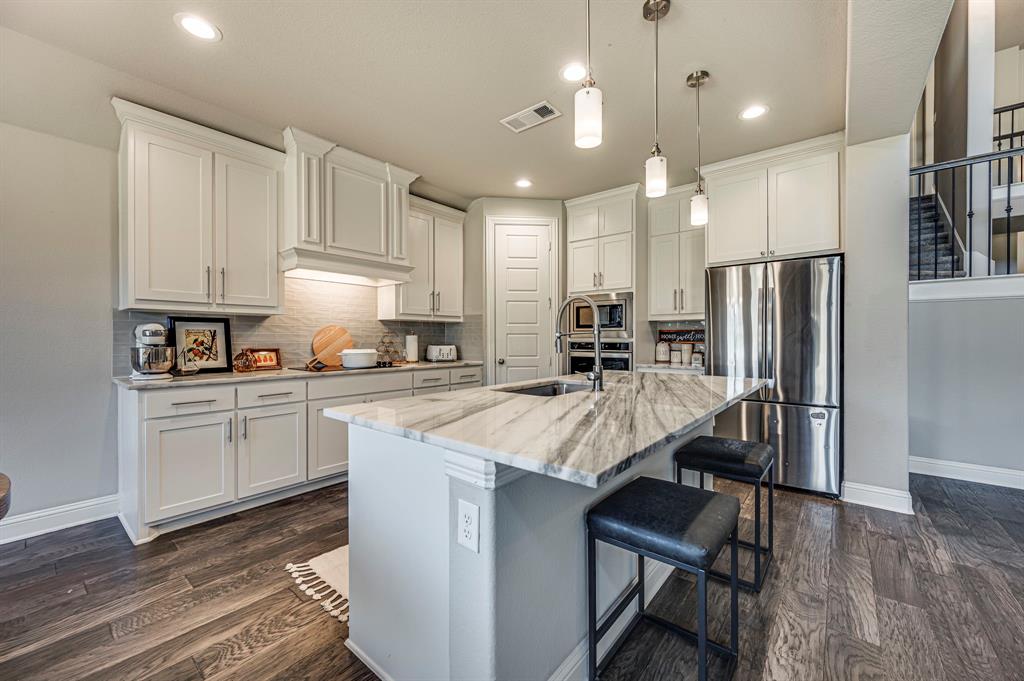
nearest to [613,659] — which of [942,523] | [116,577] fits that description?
[116,577]

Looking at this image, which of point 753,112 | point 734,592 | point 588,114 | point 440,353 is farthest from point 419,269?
point 734,592

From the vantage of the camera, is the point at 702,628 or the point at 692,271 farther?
the point at 692,271

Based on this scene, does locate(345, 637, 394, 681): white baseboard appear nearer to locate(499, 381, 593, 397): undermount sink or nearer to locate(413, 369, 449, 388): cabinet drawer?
locate(499, 381, 593, 397): undermount sink

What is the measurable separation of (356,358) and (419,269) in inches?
47.1

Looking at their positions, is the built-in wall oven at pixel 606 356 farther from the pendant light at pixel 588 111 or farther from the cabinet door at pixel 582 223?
the pendant light at pixel 588 111

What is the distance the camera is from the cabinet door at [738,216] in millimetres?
3461

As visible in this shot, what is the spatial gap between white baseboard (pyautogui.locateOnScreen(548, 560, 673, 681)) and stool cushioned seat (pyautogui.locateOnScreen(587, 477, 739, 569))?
0.42m

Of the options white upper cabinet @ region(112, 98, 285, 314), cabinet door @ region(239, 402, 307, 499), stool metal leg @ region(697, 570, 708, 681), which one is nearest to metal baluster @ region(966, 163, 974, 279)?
stool metal leg @ region(697, 570, 708, 681)

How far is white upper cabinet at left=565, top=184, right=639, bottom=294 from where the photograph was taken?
Answer: 420cm

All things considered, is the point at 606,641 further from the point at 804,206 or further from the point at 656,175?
the point at 804,206

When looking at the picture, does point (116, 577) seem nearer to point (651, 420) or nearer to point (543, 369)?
point (651, 420)

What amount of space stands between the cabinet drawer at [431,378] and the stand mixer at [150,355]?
5.71 ft

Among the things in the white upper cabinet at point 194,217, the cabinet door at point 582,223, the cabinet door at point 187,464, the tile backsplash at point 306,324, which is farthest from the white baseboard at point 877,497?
the white upper cabinet at point 194,217

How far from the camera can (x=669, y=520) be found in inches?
50.9
